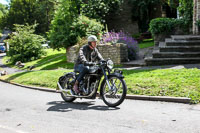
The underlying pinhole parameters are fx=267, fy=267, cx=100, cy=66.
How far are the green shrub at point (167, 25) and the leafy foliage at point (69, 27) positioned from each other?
→ 13.5 ft

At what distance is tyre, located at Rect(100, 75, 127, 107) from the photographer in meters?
6.79

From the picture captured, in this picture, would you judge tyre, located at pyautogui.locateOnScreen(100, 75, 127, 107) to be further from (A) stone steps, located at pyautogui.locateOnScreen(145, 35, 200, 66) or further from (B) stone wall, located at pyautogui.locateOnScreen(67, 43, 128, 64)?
(B) stone wall, located at pyautogui.locateOnScreen(67, 43, 128, 64)

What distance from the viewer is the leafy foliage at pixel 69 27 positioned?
19344 mm

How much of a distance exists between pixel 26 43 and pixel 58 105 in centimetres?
2137

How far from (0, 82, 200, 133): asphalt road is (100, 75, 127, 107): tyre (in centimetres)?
22

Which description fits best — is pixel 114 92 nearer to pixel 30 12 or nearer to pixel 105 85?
pixel 105 85

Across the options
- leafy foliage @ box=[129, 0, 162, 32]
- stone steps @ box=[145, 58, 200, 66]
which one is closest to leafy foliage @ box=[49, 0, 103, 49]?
stone steps @ box=[145, 58, 200, 66]

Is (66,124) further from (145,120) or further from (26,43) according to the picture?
(26,43)

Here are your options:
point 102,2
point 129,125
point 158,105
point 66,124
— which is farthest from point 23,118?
point 102,2

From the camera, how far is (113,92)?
6953 mm

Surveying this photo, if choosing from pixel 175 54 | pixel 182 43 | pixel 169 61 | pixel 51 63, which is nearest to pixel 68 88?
pixel 169 61

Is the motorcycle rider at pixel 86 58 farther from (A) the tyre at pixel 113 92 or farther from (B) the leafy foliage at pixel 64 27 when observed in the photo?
(B) the leafy foliage at pixel 64 27

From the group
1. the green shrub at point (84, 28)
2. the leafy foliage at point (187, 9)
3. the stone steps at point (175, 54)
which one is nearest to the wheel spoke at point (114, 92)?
the stone steps at point (175, 54)

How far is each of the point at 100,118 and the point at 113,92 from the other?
3.92 feet
